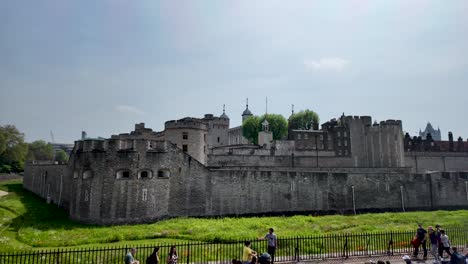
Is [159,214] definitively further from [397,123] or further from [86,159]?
[397,123]

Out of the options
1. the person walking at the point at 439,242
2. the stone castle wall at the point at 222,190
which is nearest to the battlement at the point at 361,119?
the stone castle wall at the point at 222,190

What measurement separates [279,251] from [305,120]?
67.5 metres

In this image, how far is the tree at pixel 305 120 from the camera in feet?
282

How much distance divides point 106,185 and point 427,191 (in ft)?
122

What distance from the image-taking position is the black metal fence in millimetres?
18797

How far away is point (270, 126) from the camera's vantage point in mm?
83812

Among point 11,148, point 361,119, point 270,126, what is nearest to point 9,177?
point 11,148

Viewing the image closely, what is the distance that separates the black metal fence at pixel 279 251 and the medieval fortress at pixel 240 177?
34.3 ft

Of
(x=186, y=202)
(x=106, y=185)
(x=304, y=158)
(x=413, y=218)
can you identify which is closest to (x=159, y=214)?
(x=186, y=202)

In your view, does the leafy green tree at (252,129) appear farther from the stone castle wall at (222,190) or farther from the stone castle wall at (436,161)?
the stone castle wall at (222,190)

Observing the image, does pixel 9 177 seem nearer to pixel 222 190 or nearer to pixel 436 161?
pixel 222 190

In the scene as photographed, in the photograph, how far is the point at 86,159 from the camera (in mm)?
31734

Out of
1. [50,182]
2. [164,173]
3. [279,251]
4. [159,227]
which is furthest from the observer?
[50,182]

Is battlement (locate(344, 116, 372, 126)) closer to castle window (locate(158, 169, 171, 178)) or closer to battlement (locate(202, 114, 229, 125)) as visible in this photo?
battlement (locate(202, 114, 229, 125))
